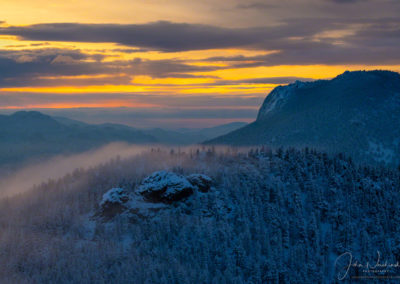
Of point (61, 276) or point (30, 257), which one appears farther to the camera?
point (30, 257)

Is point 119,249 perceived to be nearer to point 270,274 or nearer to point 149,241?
point 149,241

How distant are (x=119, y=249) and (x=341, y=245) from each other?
359 feet

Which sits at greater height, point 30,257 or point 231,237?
point 231,237

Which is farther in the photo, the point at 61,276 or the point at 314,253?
the point at 314,253

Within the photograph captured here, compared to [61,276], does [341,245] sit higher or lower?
higher

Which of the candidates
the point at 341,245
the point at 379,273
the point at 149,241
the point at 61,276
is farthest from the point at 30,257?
the point at 379,273

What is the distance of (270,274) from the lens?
170m

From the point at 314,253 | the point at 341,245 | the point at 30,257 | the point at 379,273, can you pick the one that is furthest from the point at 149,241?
the point at 379,273

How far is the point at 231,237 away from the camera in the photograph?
19875 centimetres

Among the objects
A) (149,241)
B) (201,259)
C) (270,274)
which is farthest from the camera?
(149,241)

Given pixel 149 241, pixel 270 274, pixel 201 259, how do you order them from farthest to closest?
1. pixel 149 241
2. pixel 201 259
3. pixel 270 274

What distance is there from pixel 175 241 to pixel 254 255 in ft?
130

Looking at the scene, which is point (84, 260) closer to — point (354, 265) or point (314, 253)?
point (314, 253)

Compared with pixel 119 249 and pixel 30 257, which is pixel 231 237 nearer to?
pixel 119 249
